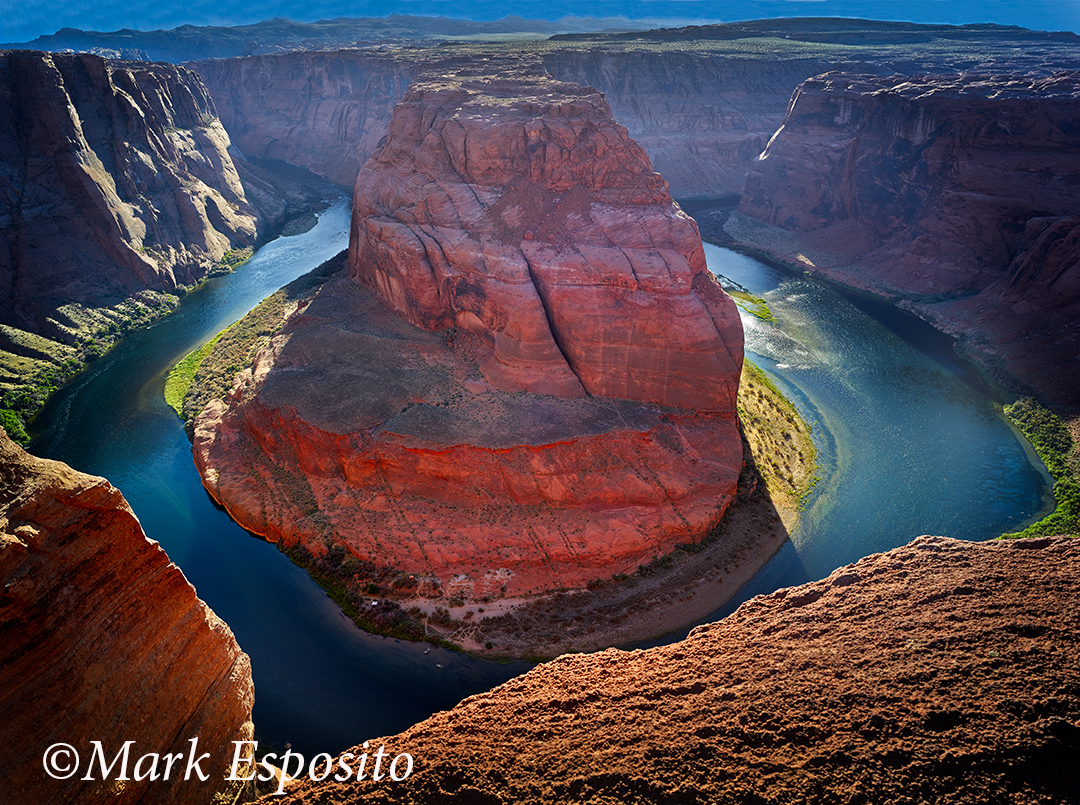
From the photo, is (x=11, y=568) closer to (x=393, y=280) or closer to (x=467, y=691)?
(x=467, y=691)

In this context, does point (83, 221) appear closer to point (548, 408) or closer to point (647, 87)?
point (548, 408)

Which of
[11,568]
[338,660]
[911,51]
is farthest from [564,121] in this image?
[911,51]

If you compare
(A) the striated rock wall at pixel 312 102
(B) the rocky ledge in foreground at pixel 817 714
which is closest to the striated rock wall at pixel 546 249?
(B) the rocky ledge in foreground at pixel 817 714

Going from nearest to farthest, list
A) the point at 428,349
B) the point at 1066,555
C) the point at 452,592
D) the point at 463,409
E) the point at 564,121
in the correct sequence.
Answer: the point at 1066,555 < the point at 452,592 < the point at 463,409 < the point at 428,349 < the point at 564,121

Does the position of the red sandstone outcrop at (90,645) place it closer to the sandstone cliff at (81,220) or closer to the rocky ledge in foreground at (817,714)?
the rocky ledge in foreground at (817,714)

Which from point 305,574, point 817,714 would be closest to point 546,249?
point 305,574

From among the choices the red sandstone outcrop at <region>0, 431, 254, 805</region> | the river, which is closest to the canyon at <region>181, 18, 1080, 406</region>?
the river
